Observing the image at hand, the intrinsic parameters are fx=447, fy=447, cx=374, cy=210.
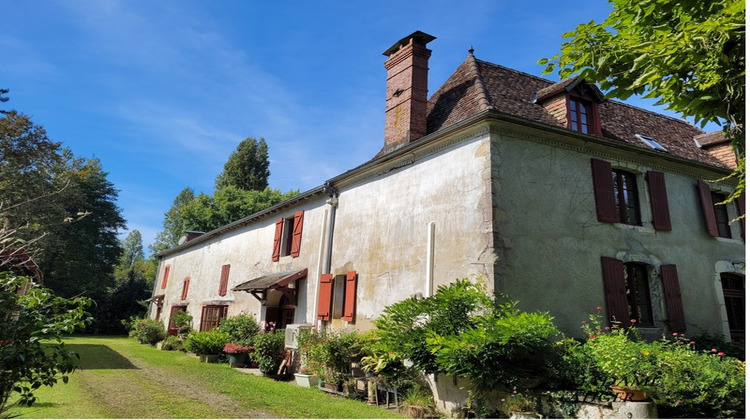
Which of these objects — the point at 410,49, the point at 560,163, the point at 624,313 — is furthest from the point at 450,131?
the point at 624,313

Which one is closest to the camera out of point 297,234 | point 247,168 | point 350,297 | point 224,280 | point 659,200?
point 659,200

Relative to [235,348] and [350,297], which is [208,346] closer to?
[235,348]

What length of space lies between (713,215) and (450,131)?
7.30m

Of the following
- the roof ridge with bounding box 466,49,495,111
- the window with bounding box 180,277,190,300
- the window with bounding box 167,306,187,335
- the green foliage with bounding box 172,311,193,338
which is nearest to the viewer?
the roof ridge with bounding box 466,49,495,111

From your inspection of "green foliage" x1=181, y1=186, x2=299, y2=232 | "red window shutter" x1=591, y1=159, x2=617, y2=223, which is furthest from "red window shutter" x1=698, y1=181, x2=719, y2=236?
"green foliage" x1=181, y1=186, x2=299, y2=232

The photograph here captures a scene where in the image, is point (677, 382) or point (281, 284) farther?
point (281, 284)

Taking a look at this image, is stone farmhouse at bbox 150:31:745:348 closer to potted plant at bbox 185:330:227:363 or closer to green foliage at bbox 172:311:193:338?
potted plant at bbox 185:330:227:363

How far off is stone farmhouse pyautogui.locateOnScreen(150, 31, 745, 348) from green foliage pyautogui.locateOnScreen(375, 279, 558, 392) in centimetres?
64

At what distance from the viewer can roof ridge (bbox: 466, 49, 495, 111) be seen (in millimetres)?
9791

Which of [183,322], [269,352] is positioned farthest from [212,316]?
[269,352]

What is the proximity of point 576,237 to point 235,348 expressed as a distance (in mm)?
10276

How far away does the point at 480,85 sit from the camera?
35.7 feet

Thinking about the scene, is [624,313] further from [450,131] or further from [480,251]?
[450,131]

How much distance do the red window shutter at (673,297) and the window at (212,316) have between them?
49.0ft
